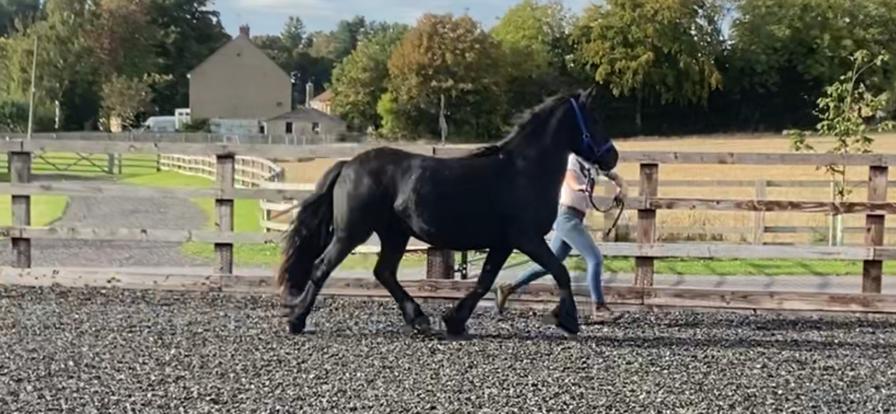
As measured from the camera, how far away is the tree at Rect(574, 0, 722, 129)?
62625 mm

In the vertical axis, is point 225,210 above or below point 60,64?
below

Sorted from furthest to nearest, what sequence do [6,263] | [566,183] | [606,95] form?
1. [606,95]
2. [6,263]
3. [566,183]

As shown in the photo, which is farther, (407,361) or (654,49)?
(654,49)

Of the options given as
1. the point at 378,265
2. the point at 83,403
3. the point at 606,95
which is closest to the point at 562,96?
the point at 378,265

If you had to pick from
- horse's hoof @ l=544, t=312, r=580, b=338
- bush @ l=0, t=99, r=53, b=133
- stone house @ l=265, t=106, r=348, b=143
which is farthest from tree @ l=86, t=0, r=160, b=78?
horse's hoof @ l=544, t=312, r=580, b=338

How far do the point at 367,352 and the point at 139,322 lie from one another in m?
2.09

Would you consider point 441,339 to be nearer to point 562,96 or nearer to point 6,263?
point 562,96

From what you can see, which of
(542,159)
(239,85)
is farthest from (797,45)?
(542,159)

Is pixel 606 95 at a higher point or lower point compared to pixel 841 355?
higher

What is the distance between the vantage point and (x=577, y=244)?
8.30 metres

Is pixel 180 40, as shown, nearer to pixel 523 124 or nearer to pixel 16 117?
pixel 16 117

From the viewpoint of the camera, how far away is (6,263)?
40.0 feet

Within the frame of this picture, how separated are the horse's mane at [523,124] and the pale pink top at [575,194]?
0.56 meters

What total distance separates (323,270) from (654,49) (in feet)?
194
